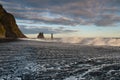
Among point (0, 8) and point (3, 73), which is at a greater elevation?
point (0, 8)

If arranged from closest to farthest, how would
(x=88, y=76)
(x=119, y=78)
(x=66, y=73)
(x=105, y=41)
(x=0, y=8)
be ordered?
(x=119, y=78) → (x=88, y=76) → (x=66, y=73) → (x=105, y=41) → (x=0, y=8)

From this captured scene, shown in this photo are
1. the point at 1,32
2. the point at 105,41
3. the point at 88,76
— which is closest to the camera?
the point at 88,76

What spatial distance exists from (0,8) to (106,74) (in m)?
186

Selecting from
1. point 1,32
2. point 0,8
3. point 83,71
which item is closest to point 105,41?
point 83,71

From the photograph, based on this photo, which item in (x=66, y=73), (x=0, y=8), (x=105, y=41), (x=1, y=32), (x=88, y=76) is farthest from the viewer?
(x=0, y=8)

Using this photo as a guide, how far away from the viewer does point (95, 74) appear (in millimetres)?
16031

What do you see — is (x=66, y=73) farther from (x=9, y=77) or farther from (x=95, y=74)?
(x=9, y=77)

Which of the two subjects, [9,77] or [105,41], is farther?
[105,41]

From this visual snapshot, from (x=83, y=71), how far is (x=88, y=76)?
1967 millimetres

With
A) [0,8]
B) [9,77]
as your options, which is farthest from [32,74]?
[0,8]

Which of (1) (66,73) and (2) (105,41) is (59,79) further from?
(2) (105,41)

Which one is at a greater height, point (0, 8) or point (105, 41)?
point (0, 8)

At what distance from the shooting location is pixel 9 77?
15164 millimetres

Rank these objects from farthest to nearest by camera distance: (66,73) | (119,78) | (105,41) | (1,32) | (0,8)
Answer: (0,8)
(1,32)
(105,41)
(66,73)
(119,78)
